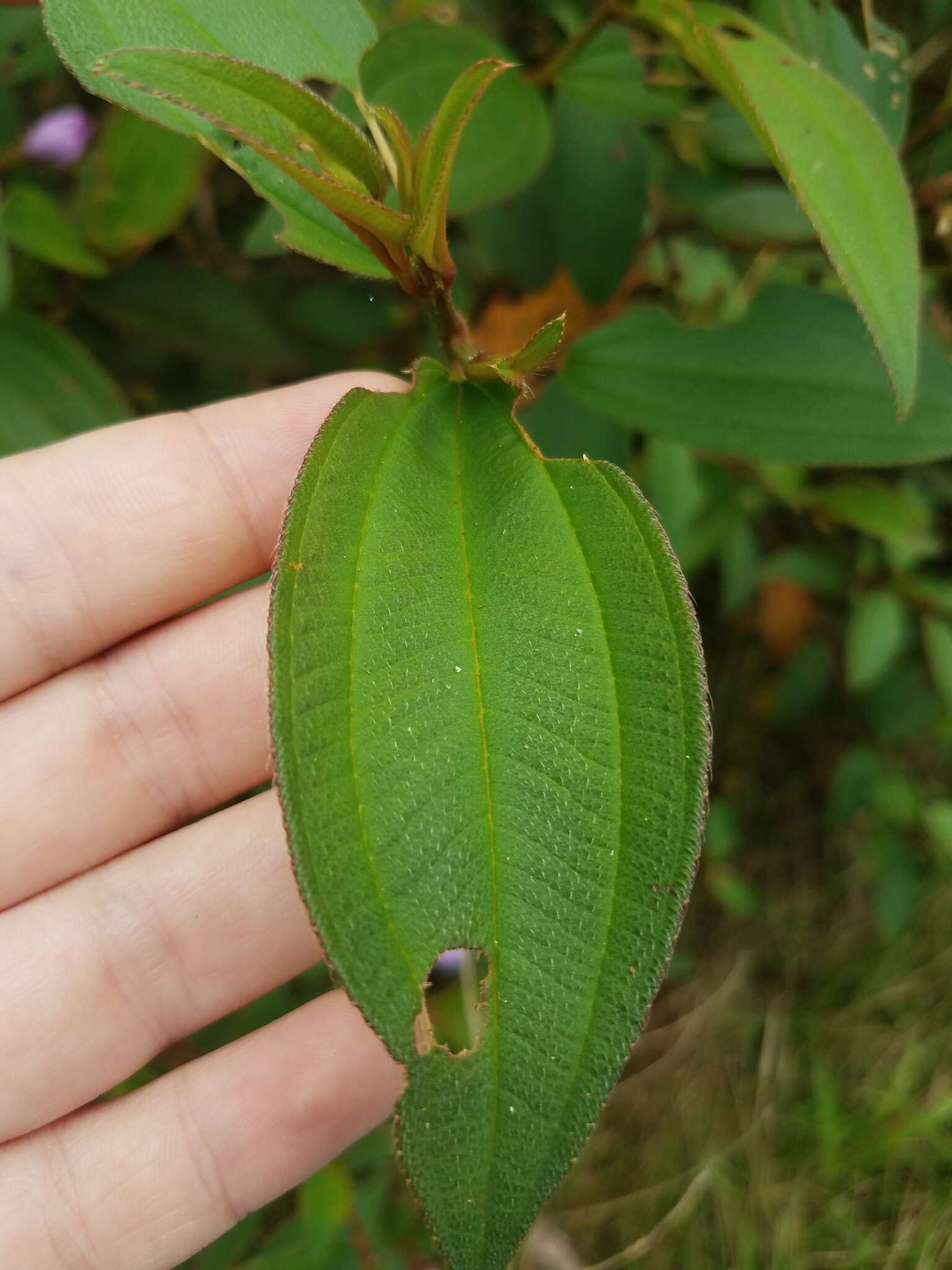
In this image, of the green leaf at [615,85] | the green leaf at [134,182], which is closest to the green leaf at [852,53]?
the green leaf at [615,85]

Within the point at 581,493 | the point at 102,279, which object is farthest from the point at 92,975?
the point at 102,279

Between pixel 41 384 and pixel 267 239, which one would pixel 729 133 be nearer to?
pixel 267 239

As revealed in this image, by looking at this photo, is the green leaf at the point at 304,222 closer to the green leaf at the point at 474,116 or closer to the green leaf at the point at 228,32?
the green leaf at the point at 228,32

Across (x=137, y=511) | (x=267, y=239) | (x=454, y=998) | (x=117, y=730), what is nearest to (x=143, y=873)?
(x=117, y=730)

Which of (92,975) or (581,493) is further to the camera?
(92,975)

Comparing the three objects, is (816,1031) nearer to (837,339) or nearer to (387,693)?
(837,339)

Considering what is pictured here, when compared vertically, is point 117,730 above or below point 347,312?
below

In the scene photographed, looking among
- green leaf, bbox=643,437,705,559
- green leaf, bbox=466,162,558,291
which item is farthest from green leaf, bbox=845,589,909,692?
green leaf, bbox=466,162,558,291

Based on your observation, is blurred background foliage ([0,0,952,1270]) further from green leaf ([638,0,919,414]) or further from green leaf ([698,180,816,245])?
green leaf ([638,0,919,414])
